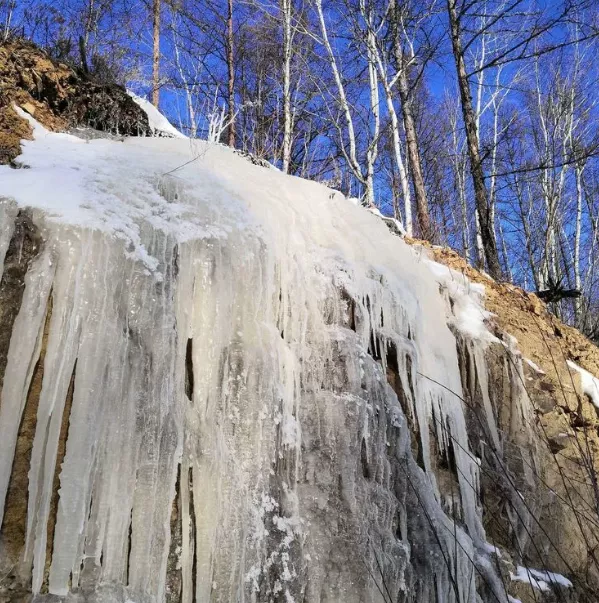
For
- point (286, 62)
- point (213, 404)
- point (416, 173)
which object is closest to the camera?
point (213, 404)

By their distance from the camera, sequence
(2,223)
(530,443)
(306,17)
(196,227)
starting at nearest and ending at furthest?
(2,223), (196,227), (530,443), (306,17)

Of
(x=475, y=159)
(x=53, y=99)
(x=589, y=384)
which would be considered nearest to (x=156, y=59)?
(x=475, y=159)

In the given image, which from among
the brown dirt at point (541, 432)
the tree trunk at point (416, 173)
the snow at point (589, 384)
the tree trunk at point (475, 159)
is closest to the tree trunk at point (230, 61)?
the tree trunk at point (416, 173)

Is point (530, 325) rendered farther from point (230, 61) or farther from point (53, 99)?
point (230, 61)

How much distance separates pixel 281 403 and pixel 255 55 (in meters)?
9.36

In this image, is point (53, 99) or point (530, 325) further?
point (530, 325)

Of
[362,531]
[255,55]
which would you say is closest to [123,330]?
[362,531]

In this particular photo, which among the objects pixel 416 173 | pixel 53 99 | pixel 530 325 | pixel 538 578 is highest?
pixel 416 173

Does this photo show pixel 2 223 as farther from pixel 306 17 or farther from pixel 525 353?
pixel 306 17

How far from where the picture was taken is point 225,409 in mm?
2492

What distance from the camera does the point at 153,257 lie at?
2598 mm

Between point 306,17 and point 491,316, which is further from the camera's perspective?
point 306,17

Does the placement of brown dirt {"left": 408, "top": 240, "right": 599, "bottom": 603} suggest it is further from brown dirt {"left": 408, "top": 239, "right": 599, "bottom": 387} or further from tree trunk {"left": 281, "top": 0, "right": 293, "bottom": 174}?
tree trunk {"left": 281, "top": 0, "right": 293, "bottom": 174}

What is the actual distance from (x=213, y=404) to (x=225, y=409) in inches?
2.4
